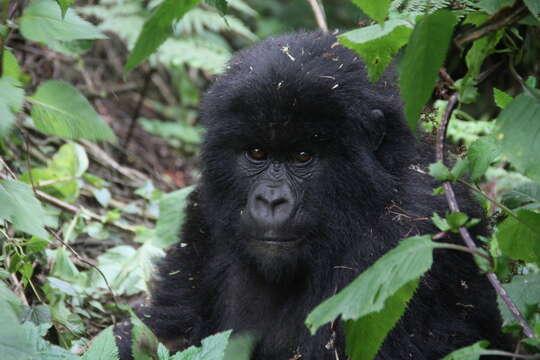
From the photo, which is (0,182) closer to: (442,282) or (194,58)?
(442,282)

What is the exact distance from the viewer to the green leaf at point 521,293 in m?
2.25

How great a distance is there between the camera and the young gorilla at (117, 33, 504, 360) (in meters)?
3.07

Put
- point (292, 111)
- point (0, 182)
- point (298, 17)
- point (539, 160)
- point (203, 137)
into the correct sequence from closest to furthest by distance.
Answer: point (539, 160)
point (0, 182)
point (292, 111)
point (203, 137)
point (298, 17)

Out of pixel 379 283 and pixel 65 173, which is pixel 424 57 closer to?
pixel 379 283

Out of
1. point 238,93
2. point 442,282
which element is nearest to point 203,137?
point 238,93

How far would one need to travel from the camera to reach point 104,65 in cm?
789

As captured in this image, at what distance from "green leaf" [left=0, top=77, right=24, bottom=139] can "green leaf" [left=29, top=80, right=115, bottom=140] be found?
33cm

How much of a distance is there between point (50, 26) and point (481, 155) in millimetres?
1508

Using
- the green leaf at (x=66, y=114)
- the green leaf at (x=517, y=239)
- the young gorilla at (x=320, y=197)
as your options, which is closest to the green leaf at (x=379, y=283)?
the green leaf at (x=517, y=239)

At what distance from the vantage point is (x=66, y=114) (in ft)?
8.03

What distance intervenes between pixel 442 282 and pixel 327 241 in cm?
54

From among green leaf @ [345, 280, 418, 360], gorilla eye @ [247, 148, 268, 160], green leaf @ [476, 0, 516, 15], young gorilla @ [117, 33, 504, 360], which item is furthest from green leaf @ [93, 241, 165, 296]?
Answer: green leaf @ [476, 0, 516, 15]

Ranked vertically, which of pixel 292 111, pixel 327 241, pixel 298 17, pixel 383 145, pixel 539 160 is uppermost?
pixel 539 160

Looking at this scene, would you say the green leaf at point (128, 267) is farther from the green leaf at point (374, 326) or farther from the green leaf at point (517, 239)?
the green leaf at point (517, 239)
